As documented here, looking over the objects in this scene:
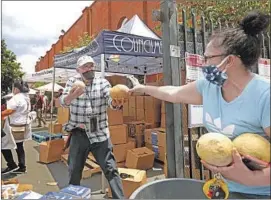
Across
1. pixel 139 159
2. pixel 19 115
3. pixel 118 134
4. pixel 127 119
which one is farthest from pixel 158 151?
pixel 19 115

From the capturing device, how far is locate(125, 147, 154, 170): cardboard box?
4832 mm

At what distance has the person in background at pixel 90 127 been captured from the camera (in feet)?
9.68

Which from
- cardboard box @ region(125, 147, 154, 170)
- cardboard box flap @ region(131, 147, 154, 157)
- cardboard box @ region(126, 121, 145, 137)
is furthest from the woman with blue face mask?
cardboard box @ region(126, 121, 145, 137)

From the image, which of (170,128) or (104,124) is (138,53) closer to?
(104,124)

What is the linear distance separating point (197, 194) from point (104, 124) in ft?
5.61

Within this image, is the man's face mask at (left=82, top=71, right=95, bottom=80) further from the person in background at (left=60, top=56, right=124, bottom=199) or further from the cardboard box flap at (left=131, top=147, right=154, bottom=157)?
the cardboard box flap at (left=131, top=147, right=154, bottom=157)

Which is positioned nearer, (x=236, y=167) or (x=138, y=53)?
(x=236, y=167)

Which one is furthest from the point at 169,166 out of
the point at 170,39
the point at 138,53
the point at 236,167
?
the point at 138,53

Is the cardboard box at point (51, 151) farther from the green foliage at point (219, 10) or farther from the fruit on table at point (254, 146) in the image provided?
the fruit on table at point (254, 146)

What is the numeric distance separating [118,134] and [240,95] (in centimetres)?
397

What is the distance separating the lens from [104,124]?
3.06 m

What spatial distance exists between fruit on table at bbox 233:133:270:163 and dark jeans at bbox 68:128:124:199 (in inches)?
81.4

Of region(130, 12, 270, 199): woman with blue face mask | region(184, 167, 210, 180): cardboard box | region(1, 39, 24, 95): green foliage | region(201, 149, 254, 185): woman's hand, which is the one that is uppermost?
region(1, 39, 24, 95): green foliage

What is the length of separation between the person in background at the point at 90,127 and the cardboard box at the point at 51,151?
266 cm
